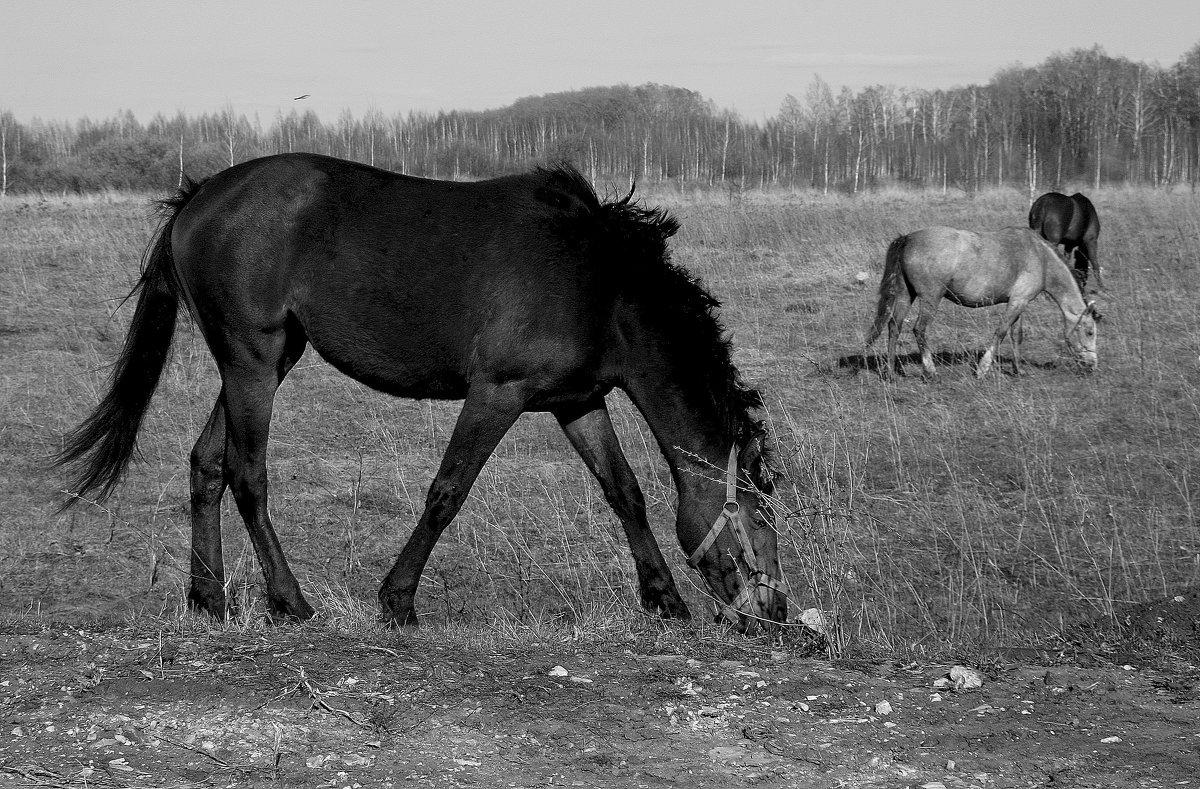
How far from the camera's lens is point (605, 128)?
50.3 metres

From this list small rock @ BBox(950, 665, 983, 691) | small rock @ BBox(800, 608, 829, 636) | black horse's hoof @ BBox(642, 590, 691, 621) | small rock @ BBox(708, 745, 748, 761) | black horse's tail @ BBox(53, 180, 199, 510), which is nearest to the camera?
small rock @ BBox(708, 745, 748, 761)

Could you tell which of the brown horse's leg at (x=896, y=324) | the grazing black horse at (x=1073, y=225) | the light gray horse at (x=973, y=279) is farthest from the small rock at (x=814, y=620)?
the grazing black horse at (x=1073, y=225)

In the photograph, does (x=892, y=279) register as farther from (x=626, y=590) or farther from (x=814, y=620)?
(x=814, y=620)

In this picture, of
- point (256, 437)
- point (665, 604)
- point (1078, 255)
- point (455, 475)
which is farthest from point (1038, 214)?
point (256, 437)

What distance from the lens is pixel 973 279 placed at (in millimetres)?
11672

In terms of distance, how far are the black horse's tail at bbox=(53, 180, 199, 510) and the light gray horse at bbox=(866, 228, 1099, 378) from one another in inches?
310

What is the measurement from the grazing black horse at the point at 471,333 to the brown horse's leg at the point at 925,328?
6.76m

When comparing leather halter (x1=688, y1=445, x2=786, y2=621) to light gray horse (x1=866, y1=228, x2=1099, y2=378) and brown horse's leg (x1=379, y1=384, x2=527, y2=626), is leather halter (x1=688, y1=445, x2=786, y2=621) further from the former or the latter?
light gray horse (x1=866, y1=228, x2=1099, y2=378)

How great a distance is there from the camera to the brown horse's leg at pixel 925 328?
35.9 feet

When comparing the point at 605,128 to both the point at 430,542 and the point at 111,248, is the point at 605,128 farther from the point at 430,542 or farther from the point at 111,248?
the point at 430,542

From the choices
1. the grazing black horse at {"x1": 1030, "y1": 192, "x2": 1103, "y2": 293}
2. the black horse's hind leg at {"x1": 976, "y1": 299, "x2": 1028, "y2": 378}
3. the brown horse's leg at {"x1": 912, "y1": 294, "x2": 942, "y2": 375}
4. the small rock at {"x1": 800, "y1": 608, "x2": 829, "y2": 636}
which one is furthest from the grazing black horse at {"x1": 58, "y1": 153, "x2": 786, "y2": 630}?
the grazing black horse at {"x1": 1030, "y1": 192, "x2": 1103, "y2": 293}

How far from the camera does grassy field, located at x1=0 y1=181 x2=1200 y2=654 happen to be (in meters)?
5.59

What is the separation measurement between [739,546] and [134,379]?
10.5 ft

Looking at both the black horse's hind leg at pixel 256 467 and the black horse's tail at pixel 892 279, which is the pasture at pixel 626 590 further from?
the black horse's tail at pixel 892 279
